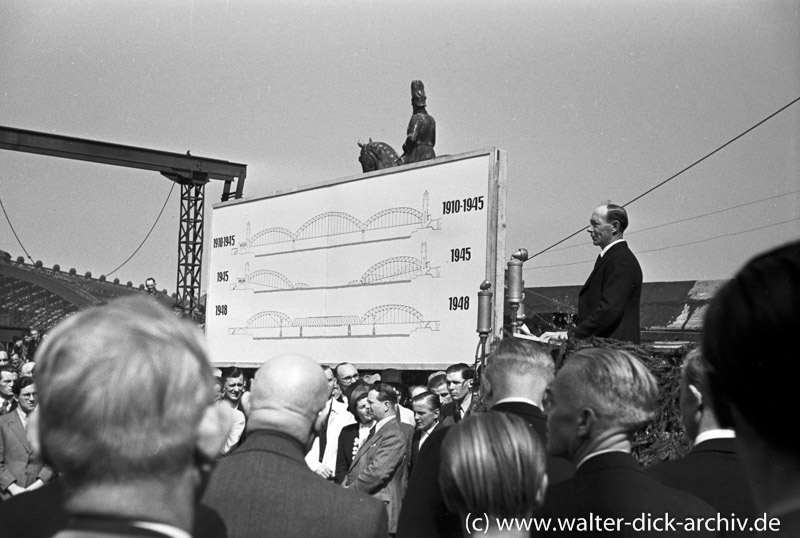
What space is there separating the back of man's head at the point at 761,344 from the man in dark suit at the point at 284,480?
1.45 m

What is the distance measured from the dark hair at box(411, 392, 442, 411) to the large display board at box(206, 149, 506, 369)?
5.60ft

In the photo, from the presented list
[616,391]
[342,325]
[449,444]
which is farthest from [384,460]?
[342,325]

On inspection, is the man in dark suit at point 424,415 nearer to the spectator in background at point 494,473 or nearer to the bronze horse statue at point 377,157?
the spectator in background at point 494,473

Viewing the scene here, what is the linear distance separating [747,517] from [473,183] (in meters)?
7.19

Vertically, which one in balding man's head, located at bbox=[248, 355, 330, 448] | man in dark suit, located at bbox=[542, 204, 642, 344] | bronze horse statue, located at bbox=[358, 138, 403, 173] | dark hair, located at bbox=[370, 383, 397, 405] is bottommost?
dark hair, located at bbox=[370, 383, 397, 405]

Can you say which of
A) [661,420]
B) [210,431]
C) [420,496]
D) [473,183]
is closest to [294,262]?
[473,183]

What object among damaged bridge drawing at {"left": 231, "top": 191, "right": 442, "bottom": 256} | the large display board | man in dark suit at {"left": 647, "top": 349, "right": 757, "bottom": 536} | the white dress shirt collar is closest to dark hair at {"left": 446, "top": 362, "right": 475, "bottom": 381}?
the large display board

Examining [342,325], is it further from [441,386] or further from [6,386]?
[6,386]

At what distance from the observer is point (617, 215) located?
18.9 ft

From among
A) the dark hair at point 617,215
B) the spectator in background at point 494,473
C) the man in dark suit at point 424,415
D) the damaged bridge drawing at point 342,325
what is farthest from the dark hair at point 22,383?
the spectator in background at point 494,473

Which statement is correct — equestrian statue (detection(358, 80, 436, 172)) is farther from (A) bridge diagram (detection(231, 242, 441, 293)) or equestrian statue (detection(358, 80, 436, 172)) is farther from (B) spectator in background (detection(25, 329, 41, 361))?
(B) spectator in background (detection(25, 329, 41, 361))

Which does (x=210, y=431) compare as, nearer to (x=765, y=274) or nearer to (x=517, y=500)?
(x=765, y=274)

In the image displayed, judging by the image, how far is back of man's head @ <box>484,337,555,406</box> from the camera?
11.6 feet

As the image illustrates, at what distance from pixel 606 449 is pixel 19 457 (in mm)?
5765
